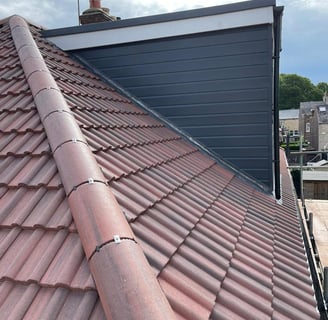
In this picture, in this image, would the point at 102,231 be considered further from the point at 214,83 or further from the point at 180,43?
A: the point at 180,43

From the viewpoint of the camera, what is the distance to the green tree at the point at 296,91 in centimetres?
6088

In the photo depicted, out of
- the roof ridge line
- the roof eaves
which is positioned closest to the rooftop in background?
the roof eaves

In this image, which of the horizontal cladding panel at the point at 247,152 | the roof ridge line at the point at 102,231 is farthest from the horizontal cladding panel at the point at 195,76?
the roof ridge line at the point at 102,231

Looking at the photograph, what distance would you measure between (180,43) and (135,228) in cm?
350

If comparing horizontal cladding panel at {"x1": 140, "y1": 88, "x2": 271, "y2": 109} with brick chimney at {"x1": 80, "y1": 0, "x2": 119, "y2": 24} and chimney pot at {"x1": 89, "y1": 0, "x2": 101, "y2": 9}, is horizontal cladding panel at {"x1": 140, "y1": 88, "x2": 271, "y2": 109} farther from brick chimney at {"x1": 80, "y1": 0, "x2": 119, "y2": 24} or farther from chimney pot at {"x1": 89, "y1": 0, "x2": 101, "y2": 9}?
chimney pot at {"x1": 89, "y1": 0, "x2": 101, "y2": 9}

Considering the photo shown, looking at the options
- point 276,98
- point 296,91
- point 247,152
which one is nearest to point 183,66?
point 276,98

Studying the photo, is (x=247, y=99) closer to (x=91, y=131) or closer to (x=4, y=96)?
(x=91, y=131)

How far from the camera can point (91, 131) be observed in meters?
2.90

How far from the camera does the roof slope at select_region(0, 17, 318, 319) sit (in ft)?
5.15

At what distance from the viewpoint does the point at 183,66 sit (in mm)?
4805

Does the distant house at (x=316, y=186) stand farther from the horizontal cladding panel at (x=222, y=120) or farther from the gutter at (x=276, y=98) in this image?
the horizontal cladding panel at (x=222, y=120)

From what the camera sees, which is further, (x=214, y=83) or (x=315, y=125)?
(x=315, y=125)

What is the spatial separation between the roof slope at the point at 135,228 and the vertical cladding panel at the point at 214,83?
1.01 meters

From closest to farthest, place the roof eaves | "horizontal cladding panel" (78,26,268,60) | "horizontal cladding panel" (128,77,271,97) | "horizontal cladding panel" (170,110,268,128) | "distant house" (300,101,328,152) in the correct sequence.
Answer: the roof eaves
"horizontal cladding panel" (78,26,268,60)
"horizontal cladding panel" (128,77,271,97)
"horizontal cladding panel" (170,110,268,128)
"distant house" (300,101,328,152)
